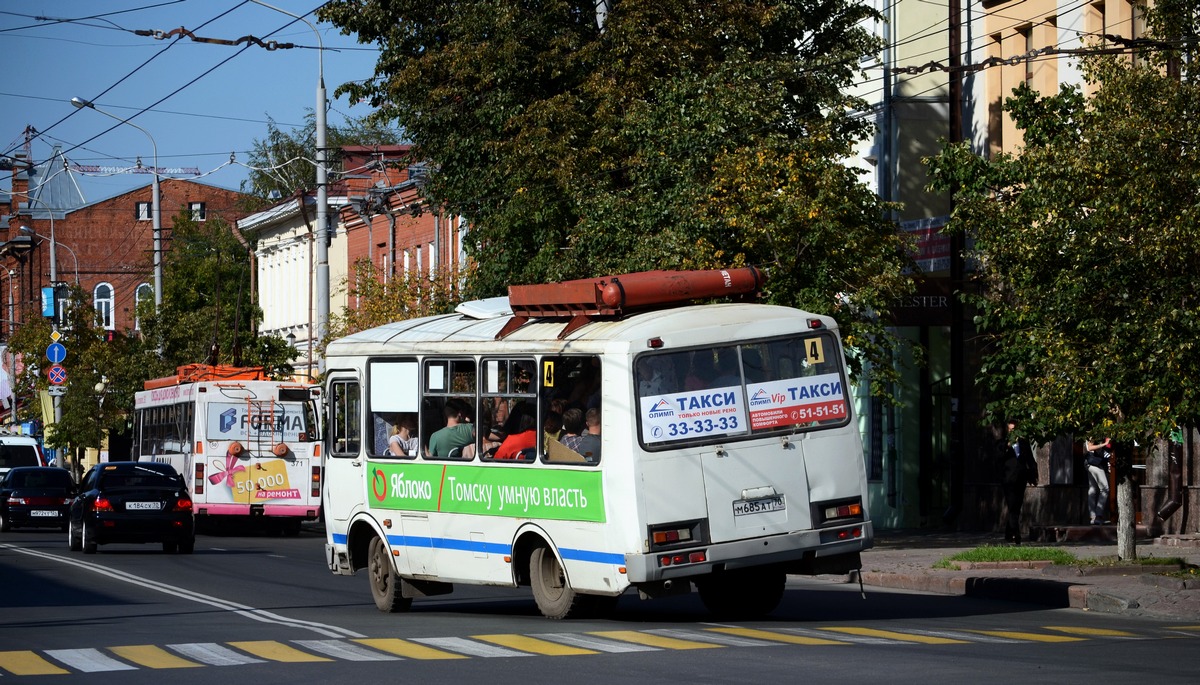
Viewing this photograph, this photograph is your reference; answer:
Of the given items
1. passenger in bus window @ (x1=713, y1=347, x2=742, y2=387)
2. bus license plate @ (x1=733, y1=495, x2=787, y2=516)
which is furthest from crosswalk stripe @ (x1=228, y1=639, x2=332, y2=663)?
passenger in bus window @ (x1=713, y1=347, x2=742, y2=387)

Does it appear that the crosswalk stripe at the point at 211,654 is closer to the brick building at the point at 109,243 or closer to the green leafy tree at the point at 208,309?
the green leafy tree at the point at 208,309

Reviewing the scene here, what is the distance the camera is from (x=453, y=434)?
56.4 feet

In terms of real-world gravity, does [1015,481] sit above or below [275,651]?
above

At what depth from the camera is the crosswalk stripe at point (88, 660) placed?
41.4 feet

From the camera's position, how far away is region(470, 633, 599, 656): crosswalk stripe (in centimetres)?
1338

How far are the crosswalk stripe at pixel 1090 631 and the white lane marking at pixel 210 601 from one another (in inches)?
233

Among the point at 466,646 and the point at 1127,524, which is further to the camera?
the point at 1127,524

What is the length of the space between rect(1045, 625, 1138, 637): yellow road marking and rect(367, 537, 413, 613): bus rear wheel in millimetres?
6322

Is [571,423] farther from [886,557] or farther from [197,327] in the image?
[197,327]

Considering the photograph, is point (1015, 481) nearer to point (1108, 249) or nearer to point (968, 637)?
point (1108, 249)

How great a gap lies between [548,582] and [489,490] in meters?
1.06

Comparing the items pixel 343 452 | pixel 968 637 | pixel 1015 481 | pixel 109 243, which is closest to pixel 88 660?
pixel 343 452

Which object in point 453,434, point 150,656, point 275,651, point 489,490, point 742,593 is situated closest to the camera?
point 150,656

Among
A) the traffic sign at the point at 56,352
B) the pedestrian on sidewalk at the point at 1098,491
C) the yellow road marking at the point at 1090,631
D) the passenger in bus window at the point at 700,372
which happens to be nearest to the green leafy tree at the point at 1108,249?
A: the yellow road marking at the point at 1090,631
